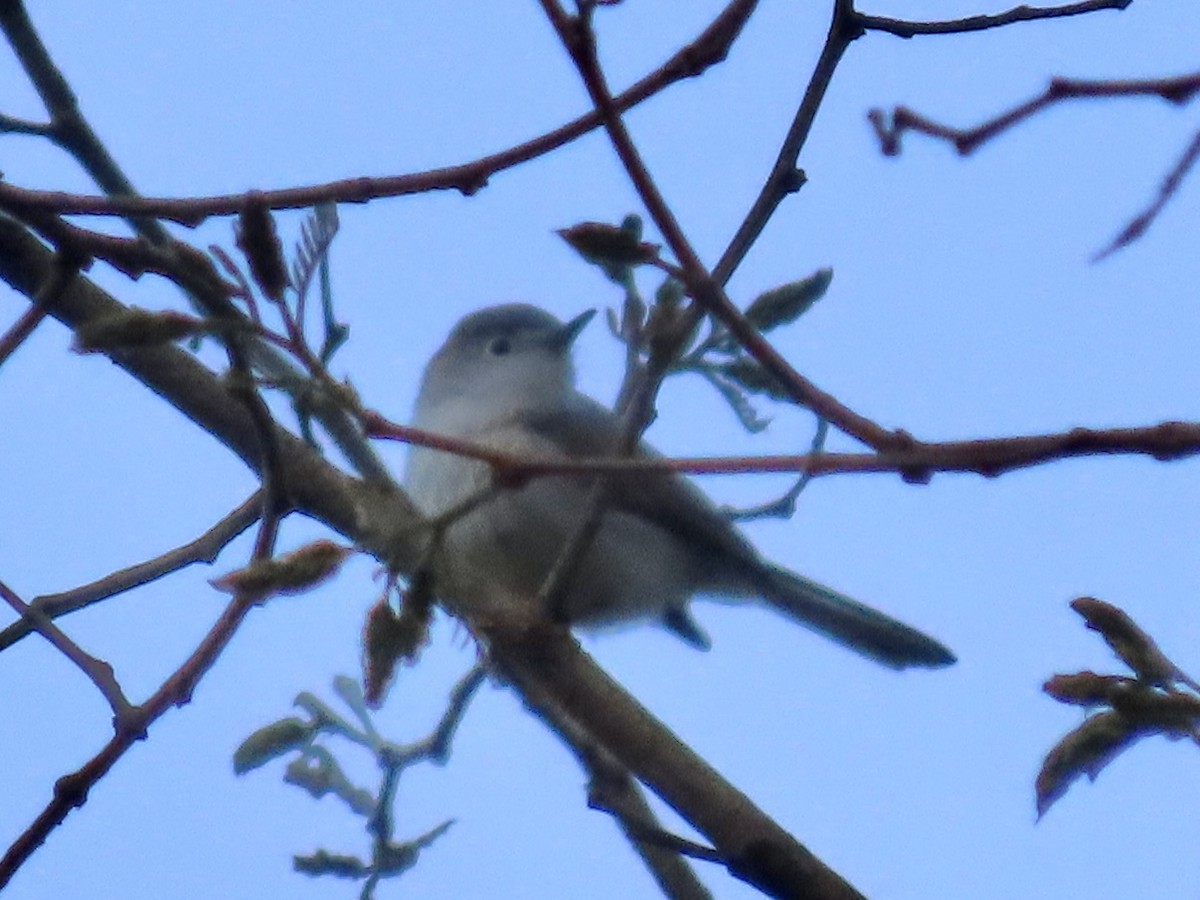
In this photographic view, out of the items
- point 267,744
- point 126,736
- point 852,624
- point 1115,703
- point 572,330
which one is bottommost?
point 1115,703

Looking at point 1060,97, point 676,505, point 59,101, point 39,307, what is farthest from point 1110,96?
point 676,505

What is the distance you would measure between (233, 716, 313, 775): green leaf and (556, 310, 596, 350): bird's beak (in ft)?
12.3

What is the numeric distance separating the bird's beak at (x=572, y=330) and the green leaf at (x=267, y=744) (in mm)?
3761

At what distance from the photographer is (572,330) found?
6148mm

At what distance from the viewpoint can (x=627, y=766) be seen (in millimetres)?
2244

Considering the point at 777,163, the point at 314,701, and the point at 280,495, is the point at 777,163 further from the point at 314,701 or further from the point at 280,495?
the point at 314,701

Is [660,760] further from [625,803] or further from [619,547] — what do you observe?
[619,547]

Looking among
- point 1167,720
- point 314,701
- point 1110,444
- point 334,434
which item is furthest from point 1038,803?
point 314,701

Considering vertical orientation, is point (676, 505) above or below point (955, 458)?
above

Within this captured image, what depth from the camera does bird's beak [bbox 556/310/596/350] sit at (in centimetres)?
614

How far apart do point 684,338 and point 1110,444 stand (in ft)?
2.05

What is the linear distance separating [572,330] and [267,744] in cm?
384

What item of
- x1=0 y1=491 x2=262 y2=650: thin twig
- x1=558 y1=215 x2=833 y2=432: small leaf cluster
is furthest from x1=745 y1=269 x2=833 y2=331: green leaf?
x1=0 y1=491 x2=262 y2=650: thin twig

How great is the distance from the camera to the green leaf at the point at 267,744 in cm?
239
